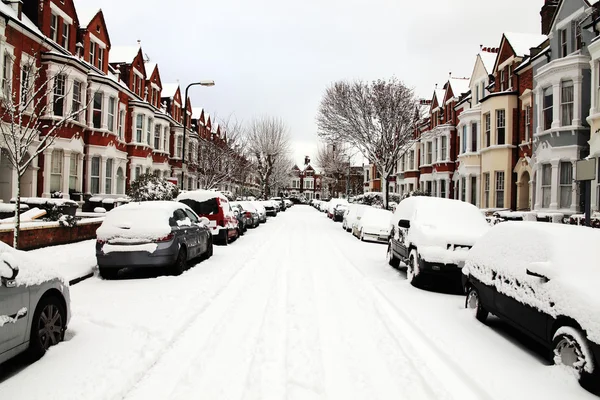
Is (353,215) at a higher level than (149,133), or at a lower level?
lower

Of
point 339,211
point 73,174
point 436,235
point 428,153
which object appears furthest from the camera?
point 428,153

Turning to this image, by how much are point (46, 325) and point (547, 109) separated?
21364 millimetres

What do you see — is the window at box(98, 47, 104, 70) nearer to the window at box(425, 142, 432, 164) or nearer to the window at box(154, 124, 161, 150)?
the window at box(154, 124, 161, 150)

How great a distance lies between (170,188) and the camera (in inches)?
816

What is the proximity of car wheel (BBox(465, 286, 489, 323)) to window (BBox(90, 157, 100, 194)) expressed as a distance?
72.7 feet

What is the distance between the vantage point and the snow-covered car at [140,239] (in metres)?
9.20

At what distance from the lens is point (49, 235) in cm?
1330

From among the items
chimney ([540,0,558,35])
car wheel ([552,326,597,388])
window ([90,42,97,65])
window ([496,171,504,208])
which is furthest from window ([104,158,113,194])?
chimney ([540,0,558,35])

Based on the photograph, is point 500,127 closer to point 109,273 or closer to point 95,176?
point 109,273

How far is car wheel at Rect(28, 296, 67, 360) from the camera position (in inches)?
183

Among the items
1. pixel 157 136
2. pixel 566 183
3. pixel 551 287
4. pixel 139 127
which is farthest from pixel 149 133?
pixel 551 287

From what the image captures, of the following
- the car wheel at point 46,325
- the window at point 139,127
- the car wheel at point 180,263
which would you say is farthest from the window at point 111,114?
the car wheel at point 46,325

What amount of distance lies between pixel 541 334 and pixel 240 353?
334 cm

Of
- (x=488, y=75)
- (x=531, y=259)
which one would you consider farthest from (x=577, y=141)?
(x=531, y=259)
